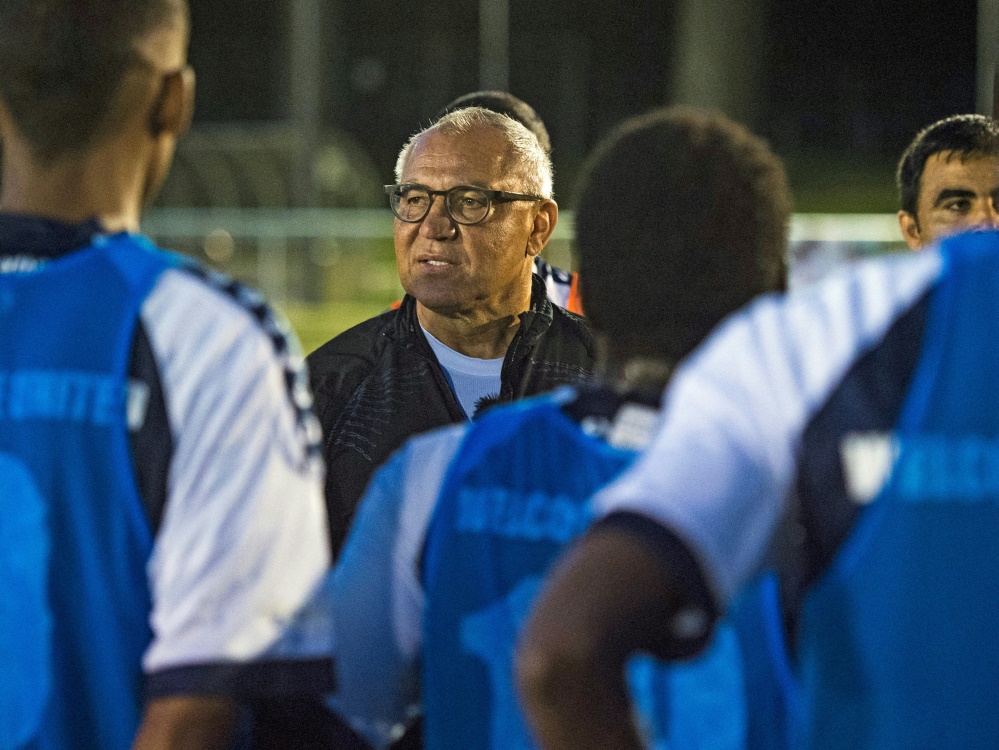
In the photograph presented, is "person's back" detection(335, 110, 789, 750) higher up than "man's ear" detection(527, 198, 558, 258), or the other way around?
"man's ear" detection(527, 198, 558, 258)

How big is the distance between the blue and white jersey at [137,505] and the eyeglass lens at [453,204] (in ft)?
5.25

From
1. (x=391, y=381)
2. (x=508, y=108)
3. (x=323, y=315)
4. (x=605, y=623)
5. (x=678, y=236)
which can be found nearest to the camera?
(x=605, y=623)

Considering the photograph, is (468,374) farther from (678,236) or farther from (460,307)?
(678,236)

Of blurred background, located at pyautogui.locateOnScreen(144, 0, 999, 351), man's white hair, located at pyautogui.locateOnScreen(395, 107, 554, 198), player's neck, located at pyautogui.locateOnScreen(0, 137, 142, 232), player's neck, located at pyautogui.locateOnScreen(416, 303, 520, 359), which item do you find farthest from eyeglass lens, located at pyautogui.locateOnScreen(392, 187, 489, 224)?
blurred background, located at pyautogui.locateOnScreen(144, 0, 999, 351)

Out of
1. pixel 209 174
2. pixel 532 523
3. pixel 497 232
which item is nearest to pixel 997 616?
pixel 532 523

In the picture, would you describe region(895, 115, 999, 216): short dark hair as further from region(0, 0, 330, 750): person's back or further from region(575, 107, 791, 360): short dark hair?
region(0, 0, 330, 750): person's back

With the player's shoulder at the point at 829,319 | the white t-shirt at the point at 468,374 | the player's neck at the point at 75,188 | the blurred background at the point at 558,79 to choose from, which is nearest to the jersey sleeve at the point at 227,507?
the player's neck at the point at 75,188

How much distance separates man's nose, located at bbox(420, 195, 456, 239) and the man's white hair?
18 cm

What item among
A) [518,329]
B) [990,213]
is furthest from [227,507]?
[990,213]

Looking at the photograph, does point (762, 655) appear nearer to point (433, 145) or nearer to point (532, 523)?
point (532, 523)

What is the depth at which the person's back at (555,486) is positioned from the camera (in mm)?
1292

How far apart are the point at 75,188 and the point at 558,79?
1762 cm

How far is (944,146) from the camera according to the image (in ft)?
10.5

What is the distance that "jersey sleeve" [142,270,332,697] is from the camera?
136 centimetres
